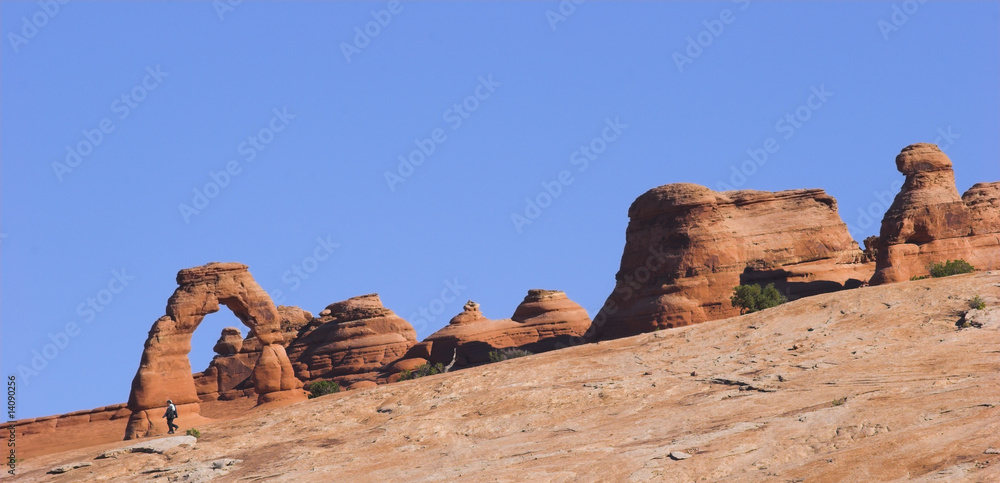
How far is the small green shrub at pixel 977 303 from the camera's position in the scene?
101ft

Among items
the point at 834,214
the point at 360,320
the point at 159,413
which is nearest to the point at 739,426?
the point at 159,413

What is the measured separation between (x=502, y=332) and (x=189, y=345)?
2181 centimetres

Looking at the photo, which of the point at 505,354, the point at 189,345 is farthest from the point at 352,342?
the point at 189,345

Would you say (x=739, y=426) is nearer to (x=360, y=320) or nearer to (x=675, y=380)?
(x=675, y=380)

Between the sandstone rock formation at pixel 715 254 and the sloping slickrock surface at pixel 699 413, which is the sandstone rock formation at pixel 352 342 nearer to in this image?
the sandstone rock formation at pixel 715 254

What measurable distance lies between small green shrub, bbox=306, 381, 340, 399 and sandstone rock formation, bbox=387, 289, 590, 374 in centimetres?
441

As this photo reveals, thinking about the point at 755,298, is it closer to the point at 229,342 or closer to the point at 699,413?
the point at 699,413

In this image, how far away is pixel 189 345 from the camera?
42438 mm

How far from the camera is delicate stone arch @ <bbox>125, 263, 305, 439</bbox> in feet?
134

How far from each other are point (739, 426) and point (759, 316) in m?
12.8

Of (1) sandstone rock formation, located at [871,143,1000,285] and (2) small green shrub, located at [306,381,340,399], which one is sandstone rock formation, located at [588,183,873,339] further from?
(2) small green shrub, located at [306,381,340,399]

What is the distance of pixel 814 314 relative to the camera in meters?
34.4

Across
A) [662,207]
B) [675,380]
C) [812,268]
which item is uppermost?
[662,207]

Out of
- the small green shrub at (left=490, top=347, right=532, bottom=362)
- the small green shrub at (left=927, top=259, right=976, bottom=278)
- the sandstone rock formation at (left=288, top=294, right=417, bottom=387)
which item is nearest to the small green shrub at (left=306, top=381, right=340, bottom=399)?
the sandstone rock formation at (left=288, top=294, right=417, bottom=387)
